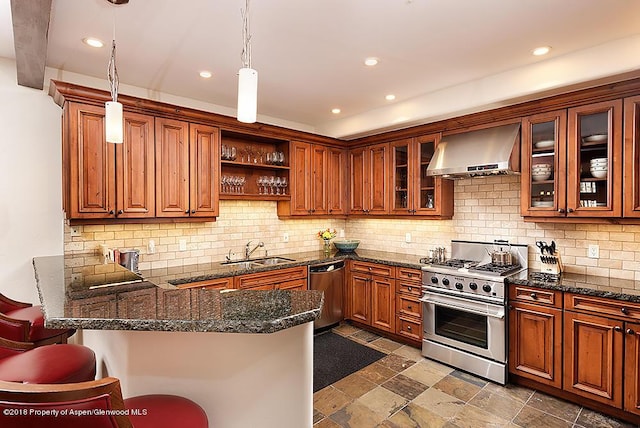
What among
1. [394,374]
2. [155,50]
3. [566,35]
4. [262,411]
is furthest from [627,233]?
[155,50]

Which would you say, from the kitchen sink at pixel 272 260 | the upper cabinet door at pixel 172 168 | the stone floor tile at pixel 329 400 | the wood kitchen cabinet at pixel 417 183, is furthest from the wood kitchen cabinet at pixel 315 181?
the stone floor tile at pixel 329 400

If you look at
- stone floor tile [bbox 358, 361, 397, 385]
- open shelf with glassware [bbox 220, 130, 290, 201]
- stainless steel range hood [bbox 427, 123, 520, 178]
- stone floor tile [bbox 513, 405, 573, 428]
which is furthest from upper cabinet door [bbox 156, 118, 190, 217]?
stone floor tile [bbox 513, 405, 573, 428]

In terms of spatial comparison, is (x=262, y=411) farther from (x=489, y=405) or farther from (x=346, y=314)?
(x=346, y=314)

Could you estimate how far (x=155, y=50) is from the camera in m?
2.75

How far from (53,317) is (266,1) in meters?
1.95

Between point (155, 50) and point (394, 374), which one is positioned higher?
point (155, 50)

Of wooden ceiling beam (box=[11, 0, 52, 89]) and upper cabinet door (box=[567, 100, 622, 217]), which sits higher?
wooden ceiling beam (box=[11, 0, 52, 89])

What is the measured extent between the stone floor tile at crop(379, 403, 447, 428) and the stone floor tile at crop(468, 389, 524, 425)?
16.6 inches

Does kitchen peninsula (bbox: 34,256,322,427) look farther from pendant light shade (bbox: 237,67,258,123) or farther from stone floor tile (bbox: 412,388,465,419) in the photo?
stone floor tile (bbox: 412,388,465,419)

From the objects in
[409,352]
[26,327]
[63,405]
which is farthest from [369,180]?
[63,405]

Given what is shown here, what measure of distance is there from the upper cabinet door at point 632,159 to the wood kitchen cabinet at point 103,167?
399 centimetres

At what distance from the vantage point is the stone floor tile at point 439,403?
2740 mm

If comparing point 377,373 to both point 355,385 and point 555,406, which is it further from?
point 555,406

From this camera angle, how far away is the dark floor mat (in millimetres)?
3285
